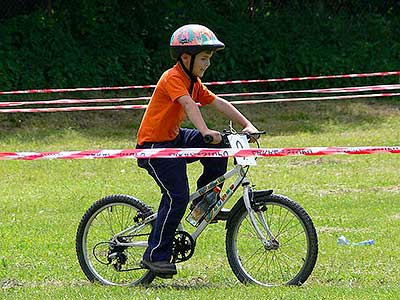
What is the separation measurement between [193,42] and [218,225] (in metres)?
2.92

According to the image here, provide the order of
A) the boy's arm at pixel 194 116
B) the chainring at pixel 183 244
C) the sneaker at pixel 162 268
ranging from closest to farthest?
the boy's arm at pixel 194 116
the sneaker at pixel 162 268
the chainring at pixel 183 244

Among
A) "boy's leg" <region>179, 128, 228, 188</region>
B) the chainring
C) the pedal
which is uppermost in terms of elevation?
"boy's leg" <region>179, 128, 228, 188</region>

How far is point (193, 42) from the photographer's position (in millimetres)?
6762

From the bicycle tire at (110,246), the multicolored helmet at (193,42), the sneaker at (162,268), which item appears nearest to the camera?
the multicolored helmet at (193,42)

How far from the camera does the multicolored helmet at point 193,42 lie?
22.2ft

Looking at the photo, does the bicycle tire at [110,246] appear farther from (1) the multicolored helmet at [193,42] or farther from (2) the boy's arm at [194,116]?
(1) the multicolored helmet at [193,42]

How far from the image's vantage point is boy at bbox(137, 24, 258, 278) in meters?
6.77

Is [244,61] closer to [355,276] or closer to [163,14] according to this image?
[163,14]

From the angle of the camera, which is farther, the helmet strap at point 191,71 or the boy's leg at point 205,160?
the boy's leg at point 205,160

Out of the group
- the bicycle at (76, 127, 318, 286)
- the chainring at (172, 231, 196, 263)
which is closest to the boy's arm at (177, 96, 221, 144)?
the bicycle at (76, 127, 318, 286)

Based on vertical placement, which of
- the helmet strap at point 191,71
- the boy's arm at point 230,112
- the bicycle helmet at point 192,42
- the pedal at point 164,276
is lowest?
the pedal at point 164,276

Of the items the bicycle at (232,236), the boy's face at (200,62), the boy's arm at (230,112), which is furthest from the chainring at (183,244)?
the boy's face at (200,62)

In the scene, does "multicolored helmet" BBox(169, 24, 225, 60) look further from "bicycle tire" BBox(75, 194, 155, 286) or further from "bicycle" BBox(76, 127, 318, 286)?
"bicycle tire" BBox(75, 194, 155, 286)

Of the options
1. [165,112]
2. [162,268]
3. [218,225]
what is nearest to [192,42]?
[165,112]
